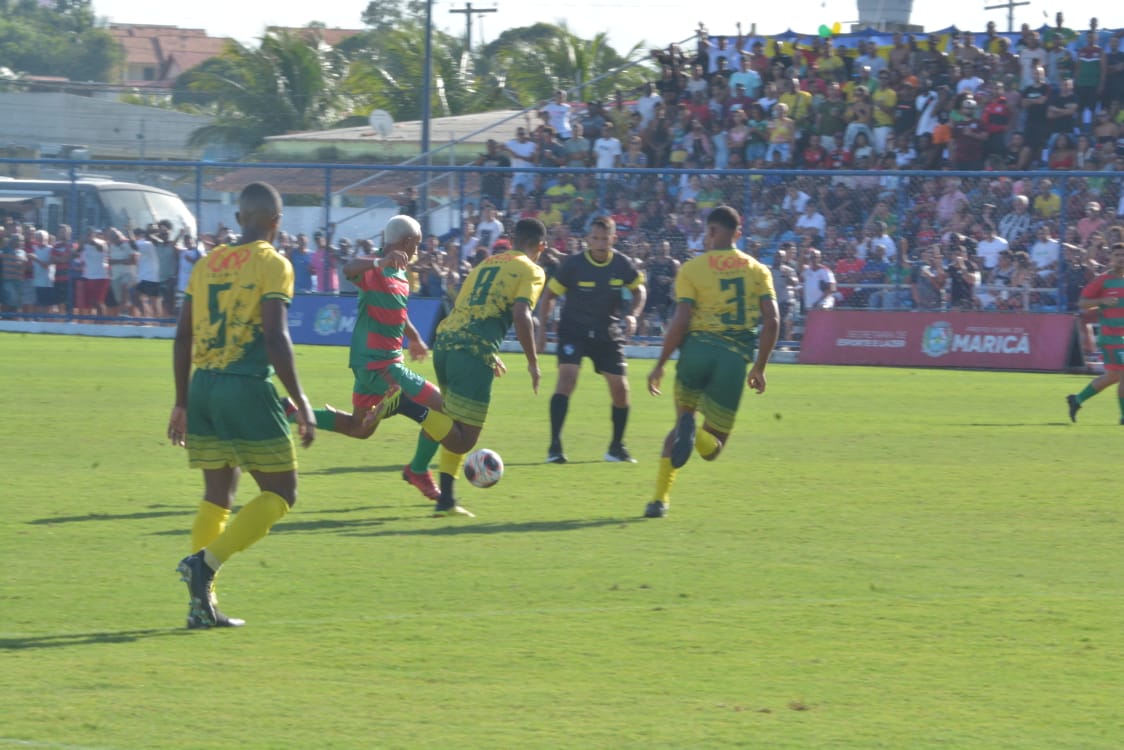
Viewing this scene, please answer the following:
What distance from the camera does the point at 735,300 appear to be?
10148 millimetres

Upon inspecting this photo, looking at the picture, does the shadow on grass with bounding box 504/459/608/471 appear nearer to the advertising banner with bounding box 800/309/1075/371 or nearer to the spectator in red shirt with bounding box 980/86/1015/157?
the advertising banner with bounding box 800/309/1075/371

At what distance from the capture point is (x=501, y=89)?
61.8 metres

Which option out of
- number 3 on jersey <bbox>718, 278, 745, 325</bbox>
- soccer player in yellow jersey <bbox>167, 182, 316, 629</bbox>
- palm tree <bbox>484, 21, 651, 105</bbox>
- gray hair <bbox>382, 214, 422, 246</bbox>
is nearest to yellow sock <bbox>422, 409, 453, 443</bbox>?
gray hair <bbox>382, 214, 422, 246</bbox>

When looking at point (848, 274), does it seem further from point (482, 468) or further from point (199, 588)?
point (199, 588)

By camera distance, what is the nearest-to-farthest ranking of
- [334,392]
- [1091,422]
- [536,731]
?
1. [536,731]
2. [1091,422]
3. [334,392]

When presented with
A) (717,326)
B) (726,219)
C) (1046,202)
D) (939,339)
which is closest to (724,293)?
(717,326)

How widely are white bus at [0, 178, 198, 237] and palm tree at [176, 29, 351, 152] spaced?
25671 millimetres

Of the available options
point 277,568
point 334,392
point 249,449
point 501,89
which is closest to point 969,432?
point 334,392

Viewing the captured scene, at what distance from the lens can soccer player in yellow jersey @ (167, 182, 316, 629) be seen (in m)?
6.65

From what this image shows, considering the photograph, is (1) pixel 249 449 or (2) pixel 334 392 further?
(2) pixel 334 392

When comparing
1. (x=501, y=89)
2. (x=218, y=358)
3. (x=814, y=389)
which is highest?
(x=501, y=89)

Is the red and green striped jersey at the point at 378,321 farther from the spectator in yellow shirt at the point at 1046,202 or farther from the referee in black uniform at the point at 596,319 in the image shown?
the spectator in yellow shirt at the point at 1046,202

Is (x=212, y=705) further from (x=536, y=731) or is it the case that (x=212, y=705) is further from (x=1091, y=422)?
(x=1091, y=422)

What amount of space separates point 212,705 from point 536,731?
119 centimetres
